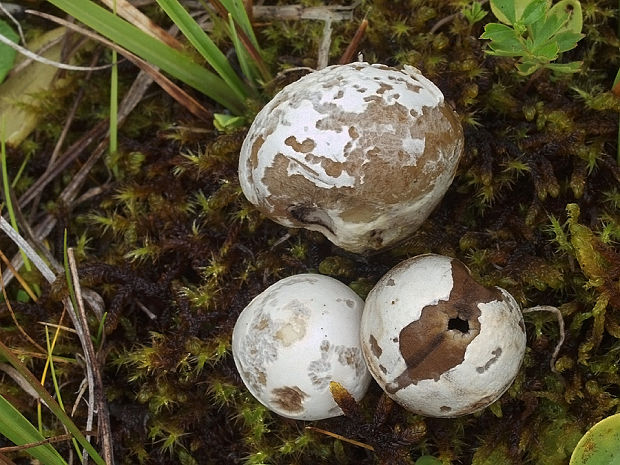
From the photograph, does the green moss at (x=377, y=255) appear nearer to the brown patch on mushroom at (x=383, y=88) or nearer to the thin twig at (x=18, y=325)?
the thin twig at (x=18, y=325)

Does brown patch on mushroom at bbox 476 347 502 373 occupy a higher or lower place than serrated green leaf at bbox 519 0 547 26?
lower

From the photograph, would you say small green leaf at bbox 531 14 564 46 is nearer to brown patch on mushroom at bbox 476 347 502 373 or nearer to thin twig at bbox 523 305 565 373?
thin twig at bbox 523 305 565 373

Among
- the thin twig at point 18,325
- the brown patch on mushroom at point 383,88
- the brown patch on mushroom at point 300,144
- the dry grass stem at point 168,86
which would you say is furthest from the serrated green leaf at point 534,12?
the thin twig at point 18,325

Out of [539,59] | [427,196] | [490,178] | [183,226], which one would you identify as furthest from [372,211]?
[183,226]

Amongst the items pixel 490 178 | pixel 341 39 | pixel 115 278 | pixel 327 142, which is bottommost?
pixel 490 178

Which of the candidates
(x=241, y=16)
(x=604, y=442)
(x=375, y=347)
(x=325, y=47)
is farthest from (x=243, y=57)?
(x=604, y=442)

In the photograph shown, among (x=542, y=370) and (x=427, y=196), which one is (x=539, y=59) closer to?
(x=427, y=196)

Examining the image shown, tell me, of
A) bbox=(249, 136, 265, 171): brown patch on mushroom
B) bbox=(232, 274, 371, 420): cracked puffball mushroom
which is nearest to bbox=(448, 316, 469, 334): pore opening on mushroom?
bbox=(232, 274, 371, 420): cracked puffball mushroom
